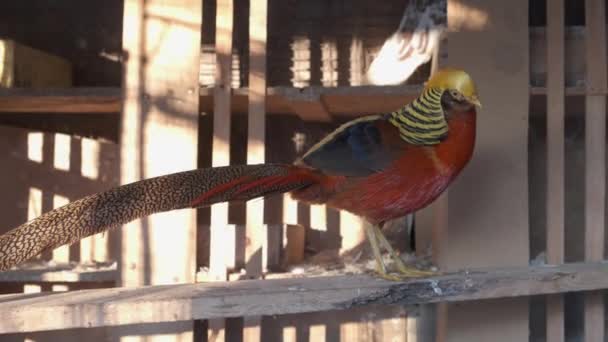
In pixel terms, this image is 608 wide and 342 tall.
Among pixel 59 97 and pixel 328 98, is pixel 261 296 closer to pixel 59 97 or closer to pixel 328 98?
pixel 328 98

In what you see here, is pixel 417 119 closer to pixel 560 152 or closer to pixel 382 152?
pixel 382 152

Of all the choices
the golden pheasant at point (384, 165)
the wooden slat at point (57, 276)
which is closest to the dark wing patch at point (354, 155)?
the golden pheasant at point (384, 165)

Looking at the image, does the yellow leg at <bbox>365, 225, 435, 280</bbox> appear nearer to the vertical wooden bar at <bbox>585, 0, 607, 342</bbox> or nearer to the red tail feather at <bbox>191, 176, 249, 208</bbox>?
the red tail feather at <bbox>191, 176, 249, 208</bbox>

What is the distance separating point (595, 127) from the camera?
1.98 m

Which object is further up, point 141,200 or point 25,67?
point 25,67

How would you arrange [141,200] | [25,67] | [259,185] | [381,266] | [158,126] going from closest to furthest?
[141,200] < [259,185] < [381,266] < [158,126] < [25,67]

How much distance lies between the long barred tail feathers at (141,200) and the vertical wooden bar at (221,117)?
16.7 inches

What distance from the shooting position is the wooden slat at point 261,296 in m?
1.34

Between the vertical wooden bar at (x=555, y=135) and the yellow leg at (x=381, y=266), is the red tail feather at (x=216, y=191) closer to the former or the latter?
the yellow leg at (x=381, y=266)

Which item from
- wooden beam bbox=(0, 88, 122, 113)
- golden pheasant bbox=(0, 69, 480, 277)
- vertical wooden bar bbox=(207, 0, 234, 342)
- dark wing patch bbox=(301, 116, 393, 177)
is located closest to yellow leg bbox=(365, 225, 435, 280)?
golden pheasant bbox=(0, 69, 480, 277)

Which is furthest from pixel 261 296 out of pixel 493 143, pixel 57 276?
pixel 57 276

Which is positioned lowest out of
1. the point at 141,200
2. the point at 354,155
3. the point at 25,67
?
the point at 141,200

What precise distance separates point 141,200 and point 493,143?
1.10 m

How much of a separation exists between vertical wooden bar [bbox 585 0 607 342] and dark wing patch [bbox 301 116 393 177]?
2.58 feet
